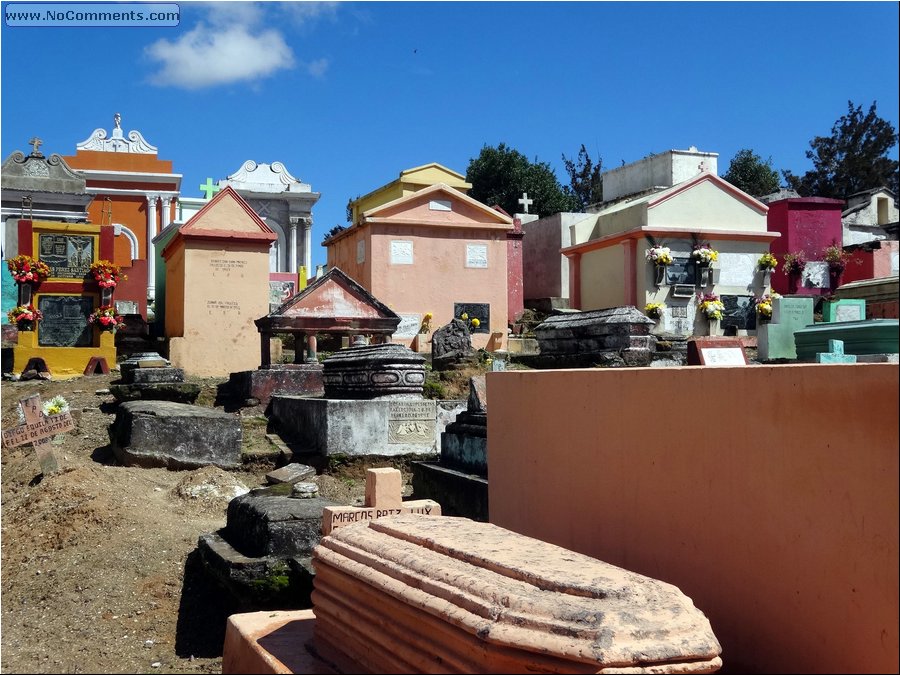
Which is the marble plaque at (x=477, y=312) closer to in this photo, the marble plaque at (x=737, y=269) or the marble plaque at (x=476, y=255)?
the marble plaque at (x=476, y=255)

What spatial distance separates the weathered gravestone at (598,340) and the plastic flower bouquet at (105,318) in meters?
7.63

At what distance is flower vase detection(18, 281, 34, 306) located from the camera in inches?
575

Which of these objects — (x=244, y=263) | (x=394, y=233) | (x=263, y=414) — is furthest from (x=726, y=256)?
(x=263, y=414)

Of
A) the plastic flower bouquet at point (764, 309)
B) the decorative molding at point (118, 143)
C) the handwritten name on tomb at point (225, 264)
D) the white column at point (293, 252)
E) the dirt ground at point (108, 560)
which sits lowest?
the dirt ground at point (108, 560)

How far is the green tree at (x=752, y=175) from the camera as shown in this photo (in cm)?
3044

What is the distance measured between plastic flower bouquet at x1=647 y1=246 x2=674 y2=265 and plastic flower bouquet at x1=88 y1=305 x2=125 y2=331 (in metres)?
11.4

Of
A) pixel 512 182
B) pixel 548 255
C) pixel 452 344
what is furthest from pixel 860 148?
pixel 512 182

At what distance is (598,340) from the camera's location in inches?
420

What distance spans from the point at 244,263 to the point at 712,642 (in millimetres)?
13337

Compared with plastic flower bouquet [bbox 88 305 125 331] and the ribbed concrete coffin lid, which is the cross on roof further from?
the ribbed concrete coffin lid

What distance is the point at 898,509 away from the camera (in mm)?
2775

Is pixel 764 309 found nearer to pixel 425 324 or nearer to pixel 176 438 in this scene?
pixel 425 324

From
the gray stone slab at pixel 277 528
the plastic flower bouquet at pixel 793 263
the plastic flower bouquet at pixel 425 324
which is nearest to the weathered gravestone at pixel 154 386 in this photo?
the gray stone slab at pixel 277 528

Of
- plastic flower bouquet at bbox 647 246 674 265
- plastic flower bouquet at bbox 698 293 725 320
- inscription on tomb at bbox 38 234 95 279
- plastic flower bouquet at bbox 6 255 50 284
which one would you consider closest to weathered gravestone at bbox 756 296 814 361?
plastic flower bouquet at bbox 698 293 725 320
